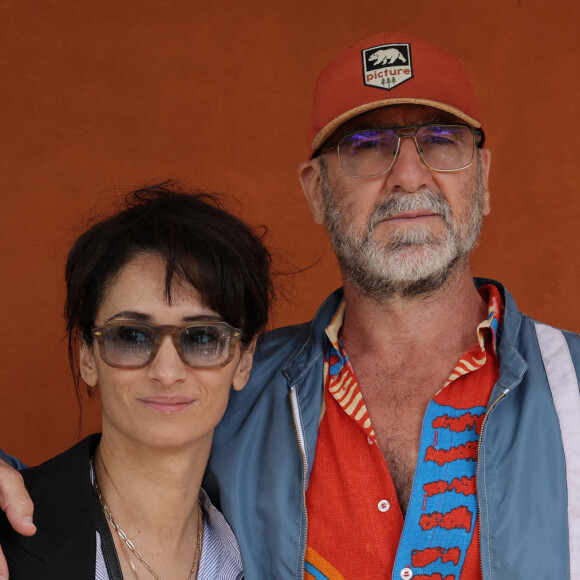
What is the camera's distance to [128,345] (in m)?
2.04

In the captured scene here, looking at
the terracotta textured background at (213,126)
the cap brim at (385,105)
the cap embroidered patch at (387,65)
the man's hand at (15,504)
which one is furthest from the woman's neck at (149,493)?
the terracotta textured background at (213,126)

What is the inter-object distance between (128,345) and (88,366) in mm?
203

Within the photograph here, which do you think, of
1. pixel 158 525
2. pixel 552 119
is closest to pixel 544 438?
pixel 158 525

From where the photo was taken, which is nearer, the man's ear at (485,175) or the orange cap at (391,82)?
the orange cap at (391,82)

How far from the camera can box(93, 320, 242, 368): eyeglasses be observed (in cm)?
204

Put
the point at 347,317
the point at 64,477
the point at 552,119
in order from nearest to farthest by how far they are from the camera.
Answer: the point at 64,477 → the point at 347,317 → the point at 552,119

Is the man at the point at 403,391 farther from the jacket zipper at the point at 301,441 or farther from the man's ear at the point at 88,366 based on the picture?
the man's ear at the point at 88,366

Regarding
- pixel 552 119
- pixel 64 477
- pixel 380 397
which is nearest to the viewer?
pixel 64 477

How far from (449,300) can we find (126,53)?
205 cm

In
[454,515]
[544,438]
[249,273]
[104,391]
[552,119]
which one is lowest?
[454,515]

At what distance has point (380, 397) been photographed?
8.11 feet

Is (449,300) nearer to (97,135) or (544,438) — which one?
(544,438)

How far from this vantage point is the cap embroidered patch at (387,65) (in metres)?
2.51

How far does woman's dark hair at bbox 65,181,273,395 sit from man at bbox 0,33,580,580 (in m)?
0.34
